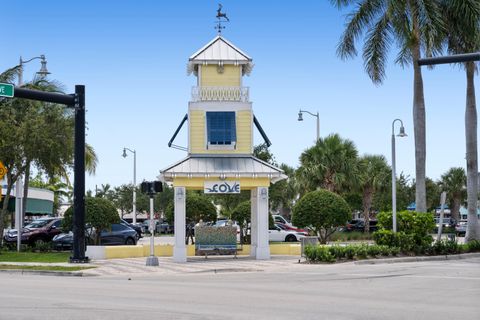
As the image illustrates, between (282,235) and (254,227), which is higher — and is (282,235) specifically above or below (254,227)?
below

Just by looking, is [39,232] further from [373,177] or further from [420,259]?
[373,177]

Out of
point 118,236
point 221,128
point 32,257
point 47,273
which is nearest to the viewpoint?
point 47,273

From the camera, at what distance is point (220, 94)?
94.8ft

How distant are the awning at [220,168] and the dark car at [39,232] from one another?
40.4 ft

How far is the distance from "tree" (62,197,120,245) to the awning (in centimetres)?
416

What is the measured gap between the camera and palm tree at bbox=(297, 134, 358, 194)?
4784 centimetres

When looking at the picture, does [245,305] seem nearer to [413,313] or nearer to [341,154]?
[413,313]

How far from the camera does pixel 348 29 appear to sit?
32.4 m

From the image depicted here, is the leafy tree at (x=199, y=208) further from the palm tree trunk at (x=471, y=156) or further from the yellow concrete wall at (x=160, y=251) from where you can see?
the palm tree trunk at (x=471, y=156)

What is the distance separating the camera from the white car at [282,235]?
4475 cm

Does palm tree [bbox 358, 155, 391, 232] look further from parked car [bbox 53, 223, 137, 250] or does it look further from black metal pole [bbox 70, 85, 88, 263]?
black metal pole [bbox 70, 85, 88, 263]

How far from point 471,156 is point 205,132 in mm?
A: 11549

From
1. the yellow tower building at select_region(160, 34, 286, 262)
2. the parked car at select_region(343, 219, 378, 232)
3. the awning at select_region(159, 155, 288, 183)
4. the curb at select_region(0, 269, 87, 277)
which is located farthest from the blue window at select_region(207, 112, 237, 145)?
the parked car at select_region(343, 219, 378, 232)

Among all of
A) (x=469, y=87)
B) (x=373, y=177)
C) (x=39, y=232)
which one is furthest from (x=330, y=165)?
(x=39, y=232)
